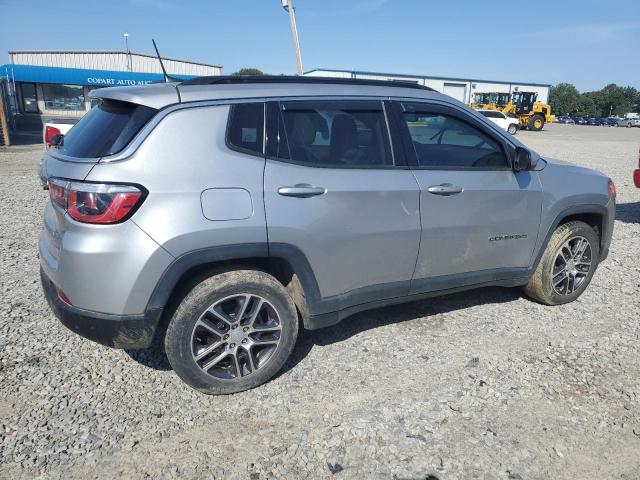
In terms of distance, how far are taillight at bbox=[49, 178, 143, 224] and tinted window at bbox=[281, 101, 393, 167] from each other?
35.9 inches

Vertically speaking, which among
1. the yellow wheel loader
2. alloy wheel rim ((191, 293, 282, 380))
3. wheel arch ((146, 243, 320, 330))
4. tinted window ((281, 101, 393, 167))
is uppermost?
the yellow wheel loader

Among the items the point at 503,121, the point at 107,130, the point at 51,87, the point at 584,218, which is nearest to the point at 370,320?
the point at 584,218

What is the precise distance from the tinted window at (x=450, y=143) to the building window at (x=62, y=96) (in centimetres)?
3563

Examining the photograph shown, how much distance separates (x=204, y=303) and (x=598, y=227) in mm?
3675

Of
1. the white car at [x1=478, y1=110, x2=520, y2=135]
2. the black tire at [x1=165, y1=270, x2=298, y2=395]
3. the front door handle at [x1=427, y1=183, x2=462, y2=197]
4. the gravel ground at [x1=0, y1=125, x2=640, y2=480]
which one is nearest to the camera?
the gravel ground at [x1=0, y1=125, x2=640, y2=480]

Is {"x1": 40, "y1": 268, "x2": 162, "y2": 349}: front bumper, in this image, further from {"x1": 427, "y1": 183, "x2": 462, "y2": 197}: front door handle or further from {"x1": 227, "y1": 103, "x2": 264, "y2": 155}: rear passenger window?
{"x1": 427, "y1": 183, "x2": 462, "y2": 197}: front door handle

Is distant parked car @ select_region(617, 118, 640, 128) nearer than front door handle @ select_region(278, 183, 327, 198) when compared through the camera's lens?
No

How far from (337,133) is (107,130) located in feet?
4.54

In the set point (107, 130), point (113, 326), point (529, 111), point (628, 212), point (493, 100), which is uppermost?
point (493, 100)

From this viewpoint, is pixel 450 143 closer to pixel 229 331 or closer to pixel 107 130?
pixel 229 331

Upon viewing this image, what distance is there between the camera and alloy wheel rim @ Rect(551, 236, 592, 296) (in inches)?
164

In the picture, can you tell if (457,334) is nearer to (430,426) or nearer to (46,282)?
(430,426)

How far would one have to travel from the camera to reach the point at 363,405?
2861mm

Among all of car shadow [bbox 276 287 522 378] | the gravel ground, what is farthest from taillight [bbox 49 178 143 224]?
car shadow [bbox 276 287 522 378]
